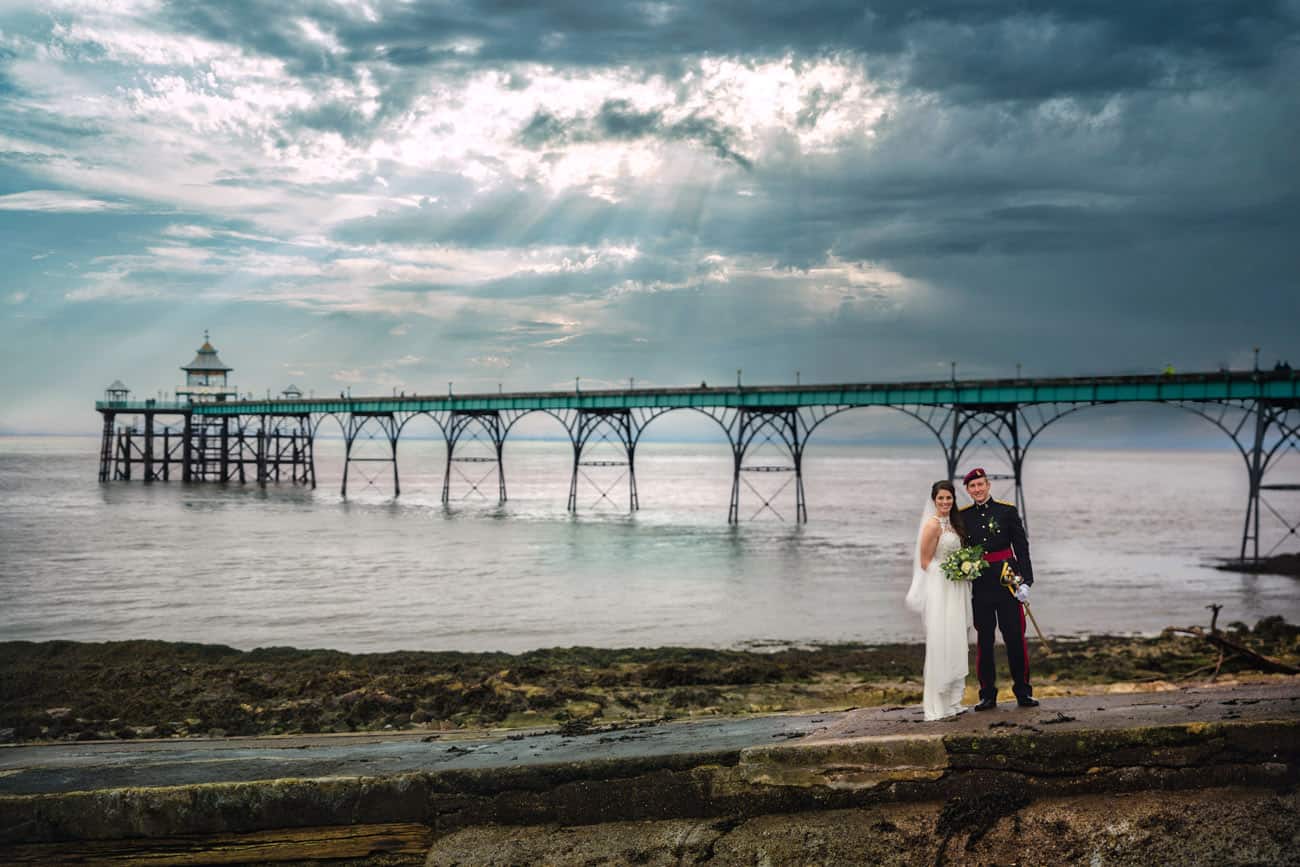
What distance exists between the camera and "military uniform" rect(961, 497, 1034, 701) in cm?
722

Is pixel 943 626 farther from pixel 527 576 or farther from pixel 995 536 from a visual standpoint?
pixel 527 576

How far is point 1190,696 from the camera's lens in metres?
6.84

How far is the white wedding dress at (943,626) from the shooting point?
6719mm

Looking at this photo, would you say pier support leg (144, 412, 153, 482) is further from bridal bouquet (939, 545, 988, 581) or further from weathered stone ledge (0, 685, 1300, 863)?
bridal bouquet (939, 545, 988, 581)

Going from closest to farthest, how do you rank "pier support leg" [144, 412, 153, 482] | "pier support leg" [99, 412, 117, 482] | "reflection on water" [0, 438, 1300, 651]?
"reflection on water" [0, 438, 1300, 651] → "pier support leg" [144, 412, 153, 482] → "pier support leg" [99, 412, 117, 482]

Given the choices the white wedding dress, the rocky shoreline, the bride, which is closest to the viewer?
the white wedding dress

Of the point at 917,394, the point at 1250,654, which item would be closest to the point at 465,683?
the point at 1250,654

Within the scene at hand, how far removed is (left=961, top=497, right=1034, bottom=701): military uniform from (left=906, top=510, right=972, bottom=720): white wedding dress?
143 mm

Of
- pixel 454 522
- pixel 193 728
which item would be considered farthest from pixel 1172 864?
pixel 454 522

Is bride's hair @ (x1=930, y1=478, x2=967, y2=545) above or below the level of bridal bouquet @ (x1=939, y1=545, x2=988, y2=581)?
above

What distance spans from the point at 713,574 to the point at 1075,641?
1272 centimetres

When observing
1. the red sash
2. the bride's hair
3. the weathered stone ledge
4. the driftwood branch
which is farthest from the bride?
the driftwood branch

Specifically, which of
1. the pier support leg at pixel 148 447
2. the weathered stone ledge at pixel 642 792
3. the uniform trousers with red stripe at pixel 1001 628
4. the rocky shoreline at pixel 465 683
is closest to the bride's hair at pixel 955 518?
the uniform trousers with red stripe at pixel 1001 628

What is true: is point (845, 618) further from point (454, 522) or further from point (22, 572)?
point (454, 522)
